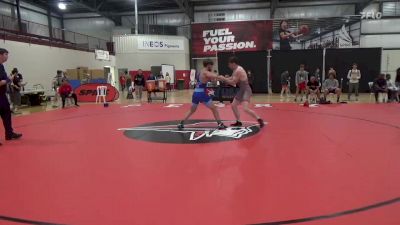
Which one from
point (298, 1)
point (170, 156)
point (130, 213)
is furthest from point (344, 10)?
point (130, 213)

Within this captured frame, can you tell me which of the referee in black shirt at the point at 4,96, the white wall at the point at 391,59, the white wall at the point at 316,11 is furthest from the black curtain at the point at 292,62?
the referee in black shirt at the point at 4,96

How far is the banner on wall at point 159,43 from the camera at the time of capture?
27.4 m

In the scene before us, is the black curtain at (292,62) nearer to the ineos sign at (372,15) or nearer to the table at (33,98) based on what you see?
the ineos sign at (372,15)

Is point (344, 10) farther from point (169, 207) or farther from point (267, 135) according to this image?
point (169, 207)

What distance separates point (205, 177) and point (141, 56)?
25.2m

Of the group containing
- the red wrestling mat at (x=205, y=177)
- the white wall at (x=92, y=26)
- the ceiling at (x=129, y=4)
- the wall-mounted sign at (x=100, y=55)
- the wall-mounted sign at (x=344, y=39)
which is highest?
the ceiling at (x=129, y=4)

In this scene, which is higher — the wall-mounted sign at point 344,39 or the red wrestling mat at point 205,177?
the wall-mounted sign at point 344,39

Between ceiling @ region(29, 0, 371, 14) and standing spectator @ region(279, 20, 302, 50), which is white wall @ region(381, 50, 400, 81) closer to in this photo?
ceiling @ region(29, 0, 371, 14)

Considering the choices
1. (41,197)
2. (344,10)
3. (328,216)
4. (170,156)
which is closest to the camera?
(328,216)

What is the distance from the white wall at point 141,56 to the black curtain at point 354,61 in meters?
13.5

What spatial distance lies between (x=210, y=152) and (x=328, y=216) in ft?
7.58

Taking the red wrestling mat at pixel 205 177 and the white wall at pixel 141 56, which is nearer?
the red wrestling mat at pixel 205 177

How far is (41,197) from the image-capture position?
10.3ft

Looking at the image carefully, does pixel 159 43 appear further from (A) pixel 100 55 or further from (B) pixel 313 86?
(B) pixel 313 86
